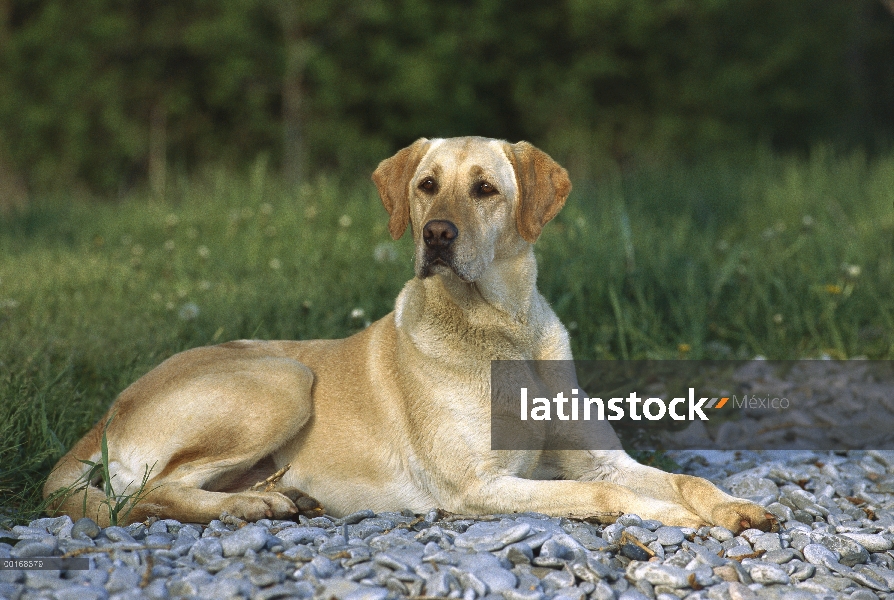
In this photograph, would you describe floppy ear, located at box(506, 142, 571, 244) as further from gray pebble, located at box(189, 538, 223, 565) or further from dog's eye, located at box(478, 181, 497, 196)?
gray pebble, located at box(189, 538, 223, 565)

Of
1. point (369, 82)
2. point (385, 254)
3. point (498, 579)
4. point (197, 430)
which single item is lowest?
point (498, 579)

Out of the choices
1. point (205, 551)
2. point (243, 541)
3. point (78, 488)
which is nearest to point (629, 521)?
point (243, 541)

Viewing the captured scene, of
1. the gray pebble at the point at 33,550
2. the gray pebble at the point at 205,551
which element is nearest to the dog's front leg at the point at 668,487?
the gray pebble at the point at 205,551

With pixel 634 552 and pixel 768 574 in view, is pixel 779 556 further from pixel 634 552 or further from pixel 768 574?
pixel 634 552

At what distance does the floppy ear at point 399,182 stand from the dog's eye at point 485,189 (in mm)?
353

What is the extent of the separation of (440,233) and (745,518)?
1504 mm

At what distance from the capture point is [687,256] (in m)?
6.89

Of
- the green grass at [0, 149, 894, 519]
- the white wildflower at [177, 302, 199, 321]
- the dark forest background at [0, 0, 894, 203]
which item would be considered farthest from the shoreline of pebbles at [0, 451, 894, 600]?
the dark forest background at [0, 0, 894, 203]

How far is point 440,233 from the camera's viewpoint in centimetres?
357

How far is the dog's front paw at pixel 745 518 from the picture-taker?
3.37 meters

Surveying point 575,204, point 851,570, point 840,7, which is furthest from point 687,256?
point 840,7

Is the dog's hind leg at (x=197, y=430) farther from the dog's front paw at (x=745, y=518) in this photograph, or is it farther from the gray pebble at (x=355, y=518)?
the dog's front paw at (x=745, y=518)

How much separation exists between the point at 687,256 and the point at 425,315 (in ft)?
11.5

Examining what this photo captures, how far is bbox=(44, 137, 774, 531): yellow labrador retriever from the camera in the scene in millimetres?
3621
